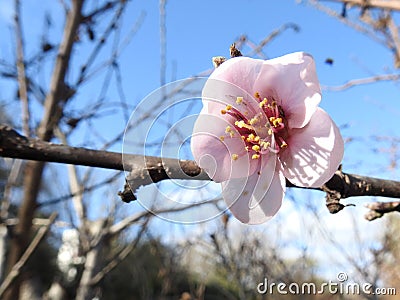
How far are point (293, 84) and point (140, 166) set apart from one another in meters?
0.27

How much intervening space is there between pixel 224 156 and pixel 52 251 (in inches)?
339

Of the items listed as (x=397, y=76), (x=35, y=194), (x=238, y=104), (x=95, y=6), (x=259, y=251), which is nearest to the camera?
(x=238, y=104)

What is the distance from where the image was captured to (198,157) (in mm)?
635

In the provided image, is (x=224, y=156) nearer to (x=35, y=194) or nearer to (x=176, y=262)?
(x=35, y=194)

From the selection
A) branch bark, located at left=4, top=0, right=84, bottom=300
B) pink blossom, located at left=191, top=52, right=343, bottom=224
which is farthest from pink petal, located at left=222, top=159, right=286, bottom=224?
branch bark, located at left=4, top=0, right=84, bottom=300

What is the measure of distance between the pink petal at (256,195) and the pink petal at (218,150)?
0.02 meters

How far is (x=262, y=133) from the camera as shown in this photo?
695mm

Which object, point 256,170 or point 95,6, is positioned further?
point 95,6

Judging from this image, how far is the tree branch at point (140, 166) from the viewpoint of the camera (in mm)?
575

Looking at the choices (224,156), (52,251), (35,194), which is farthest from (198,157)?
(52,251)

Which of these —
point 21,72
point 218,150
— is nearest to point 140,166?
point 218,150

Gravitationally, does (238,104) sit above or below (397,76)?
below

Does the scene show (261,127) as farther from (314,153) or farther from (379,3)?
(379,3)

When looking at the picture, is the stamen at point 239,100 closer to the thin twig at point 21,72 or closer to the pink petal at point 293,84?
the pink petal at point 293,84
